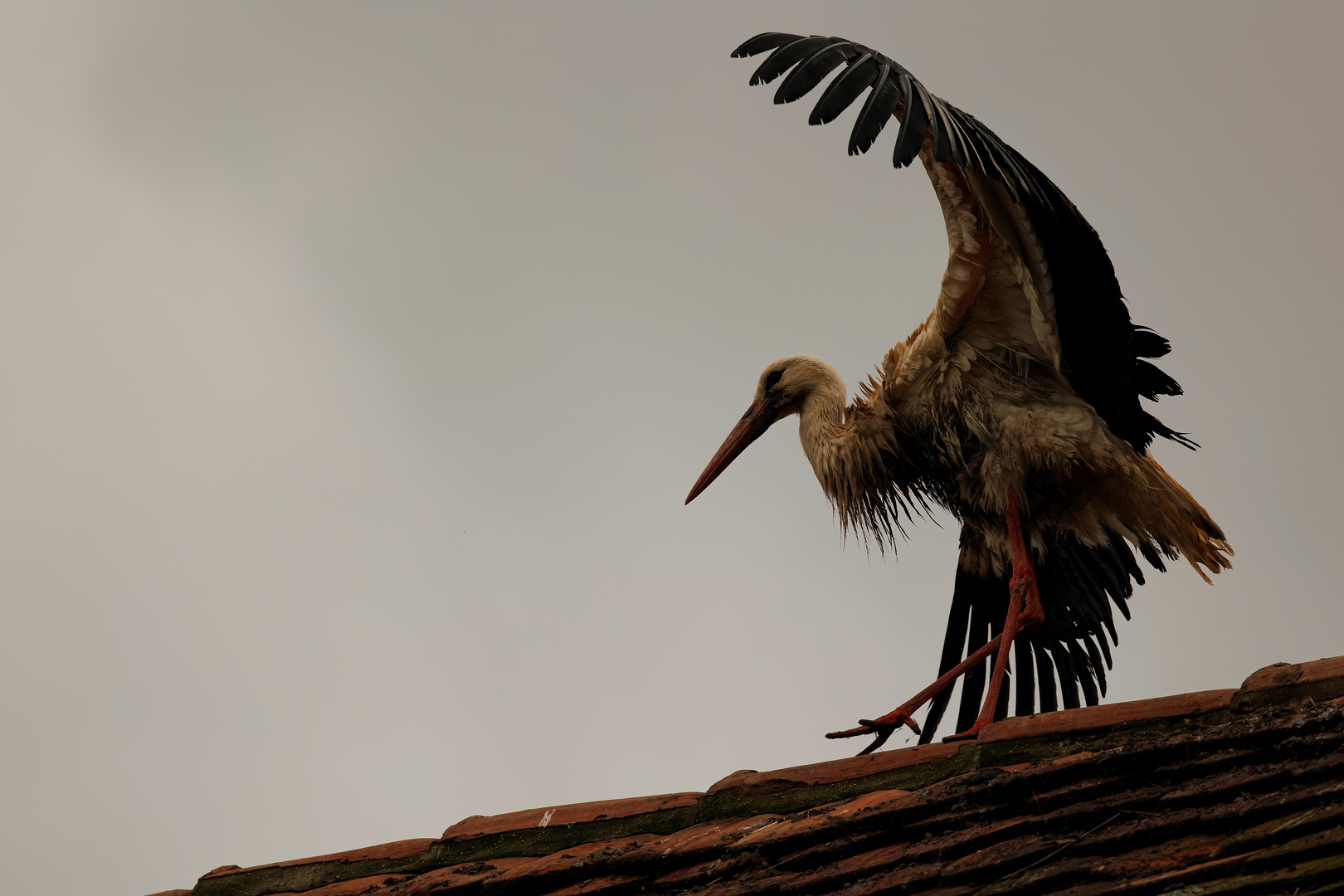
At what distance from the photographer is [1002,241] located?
386 centimetres

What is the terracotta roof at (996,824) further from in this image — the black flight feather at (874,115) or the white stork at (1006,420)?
the black flight feather at (874,115)

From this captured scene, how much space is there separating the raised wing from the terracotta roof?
1.65 m

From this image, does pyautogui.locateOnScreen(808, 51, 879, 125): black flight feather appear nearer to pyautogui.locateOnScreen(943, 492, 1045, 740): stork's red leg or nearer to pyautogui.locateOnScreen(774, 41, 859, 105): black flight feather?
pyautogui.locateOnScreen(774, 41, 859, 105): black flight feather

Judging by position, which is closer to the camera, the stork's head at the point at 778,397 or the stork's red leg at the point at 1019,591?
the stork's red leg at the point at 1019,591

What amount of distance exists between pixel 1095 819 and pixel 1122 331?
93.1 inches

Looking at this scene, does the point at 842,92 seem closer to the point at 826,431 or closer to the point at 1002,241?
the point at 1002,241

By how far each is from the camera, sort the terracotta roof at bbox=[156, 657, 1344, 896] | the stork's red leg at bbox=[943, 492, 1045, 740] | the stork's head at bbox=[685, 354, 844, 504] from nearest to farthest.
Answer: the terracotta roof at bbox=[156, 657, 1344, 896] < the stork's red leg at bbox=[943, 492, 1045, 740] < the stork's head at bbox=[685, 354, 844, 504]

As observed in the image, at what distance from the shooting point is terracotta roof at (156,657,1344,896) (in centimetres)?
186

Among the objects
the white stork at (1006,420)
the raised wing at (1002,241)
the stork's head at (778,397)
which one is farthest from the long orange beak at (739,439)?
the raised wing at (1002,241)

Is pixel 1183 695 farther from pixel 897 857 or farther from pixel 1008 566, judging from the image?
pixel 1008 566

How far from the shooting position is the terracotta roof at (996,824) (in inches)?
73.2

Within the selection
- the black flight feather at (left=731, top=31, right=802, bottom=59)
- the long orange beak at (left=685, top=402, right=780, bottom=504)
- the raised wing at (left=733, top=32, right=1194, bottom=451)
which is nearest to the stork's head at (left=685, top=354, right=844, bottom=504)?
the long orange beak at (left=685, top=402, right=780, bottom=504)

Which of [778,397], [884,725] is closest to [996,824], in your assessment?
[884,725]

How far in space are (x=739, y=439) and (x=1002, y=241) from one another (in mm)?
1976
